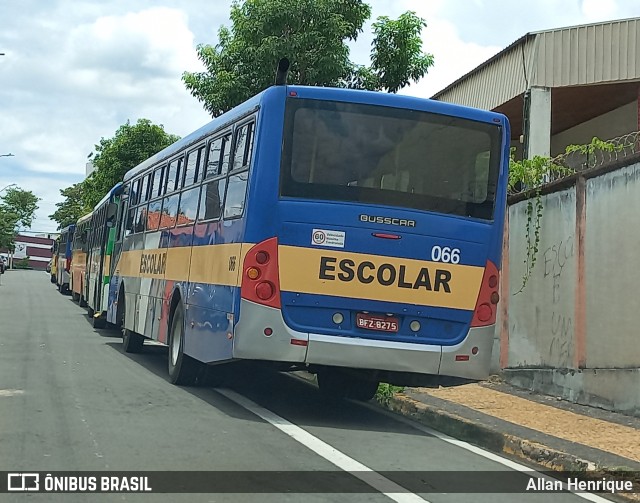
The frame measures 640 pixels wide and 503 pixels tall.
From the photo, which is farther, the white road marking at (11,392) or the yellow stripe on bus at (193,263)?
the white road marking at (11,392)

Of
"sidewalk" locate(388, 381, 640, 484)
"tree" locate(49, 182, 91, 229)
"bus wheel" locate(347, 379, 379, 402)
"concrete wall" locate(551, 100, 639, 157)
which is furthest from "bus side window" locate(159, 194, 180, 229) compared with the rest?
"tree" locate(49, 182, 91, 229)

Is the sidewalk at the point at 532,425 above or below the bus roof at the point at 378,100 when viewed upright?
below

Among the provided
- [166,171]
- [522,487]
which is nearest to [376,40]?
[166,171]

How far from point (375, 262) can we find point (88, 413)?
3.23 meters

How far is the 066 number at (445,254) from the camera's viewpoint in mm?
8547

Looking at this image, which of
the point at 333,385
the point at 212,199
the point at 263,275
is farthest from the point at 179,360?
the point at 263,275

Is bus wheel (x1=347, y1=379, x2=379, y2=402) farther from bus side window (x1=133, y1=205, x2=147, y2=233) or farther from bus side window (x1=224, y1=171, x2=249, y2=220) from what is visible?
bus side window (x1=133, y1=205, x2=147, y2=233)

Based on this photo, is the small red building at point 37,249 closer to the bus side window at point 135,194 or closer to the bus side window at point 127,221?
the bus side window at point 127,221

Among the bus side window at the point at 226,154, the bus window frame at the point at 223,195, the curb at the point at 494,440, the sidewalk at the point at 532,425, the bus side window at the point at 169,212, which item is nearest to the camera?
the curb at the point at 494,440

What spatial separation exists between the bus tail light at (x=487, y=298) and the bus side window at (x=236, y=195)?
2621 mm

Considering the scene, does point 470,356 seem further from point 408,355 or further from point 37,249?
point 37,249

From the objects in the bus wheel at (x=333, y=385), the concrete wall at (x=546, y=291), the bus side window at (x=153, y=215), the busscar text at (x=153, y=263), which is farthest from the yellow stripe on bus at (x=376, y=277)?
the bus side window at (x=153, y=215)

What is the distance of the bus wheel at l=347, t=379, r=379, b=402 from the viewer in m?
10.4

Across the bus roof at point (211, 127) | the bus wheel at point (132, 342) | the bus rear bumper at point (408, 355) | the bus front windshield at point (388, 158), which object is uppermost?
the bus roof at point (211, 127)
